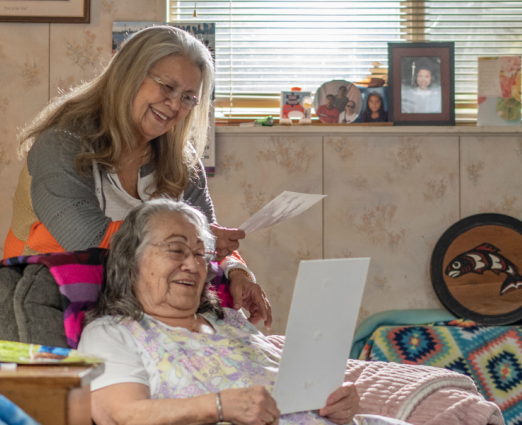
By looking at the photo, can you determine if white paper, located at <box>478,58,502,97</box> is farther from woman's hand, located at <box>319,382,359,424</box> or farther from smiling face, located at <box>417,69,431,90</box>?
woman's hand, located at <box>319,382,359,424</box>

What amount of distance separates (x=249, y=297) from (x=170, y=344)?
1.43 ft

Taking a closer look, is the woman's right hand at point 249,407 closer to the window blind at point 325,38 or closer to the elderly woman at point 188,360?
the elderly woman at point 188,360

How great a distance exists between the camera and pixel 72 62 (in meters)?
2.70

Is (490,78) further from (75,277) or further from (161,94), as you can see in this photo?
(75,277)

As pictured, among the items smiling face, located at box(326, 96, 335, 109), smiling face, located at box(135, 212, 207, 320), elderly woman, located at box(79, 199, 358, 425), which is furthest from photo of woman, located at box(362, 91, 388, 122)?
smiling face, located at box(135, 212, 207, 320)

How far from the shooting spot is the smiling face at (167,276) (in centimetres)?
135

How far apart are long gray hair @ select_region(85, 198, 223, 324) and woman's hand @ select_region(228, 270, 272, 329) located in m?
0.30

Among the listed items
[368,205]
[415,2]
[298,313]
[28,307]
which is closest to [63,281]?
[28,307]

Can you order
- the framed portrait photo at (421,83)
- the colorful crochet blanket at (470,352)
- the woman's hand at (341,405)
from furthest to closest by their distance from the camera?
→ the framed portrait photo at (421,83) → the colorful crochet blanket at (470,352) → the woman's hand at (341,405)

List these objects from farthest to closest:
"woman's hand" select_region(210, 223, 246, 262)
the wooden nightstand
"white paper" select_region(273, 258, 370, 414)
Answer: "woman's hand" select_region(210, 223, 246, 262), "white paper" select_region(273, 258, 370, 414), the wooden nightstand

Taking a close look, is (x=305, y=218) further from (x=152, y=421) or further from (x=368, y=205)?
(x=152, y=421)

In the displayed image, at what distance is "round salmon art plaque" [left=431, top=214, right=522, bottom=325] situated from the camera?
269 centimetres

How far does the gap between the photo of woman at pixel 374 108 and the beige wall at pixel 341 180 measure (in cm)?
10

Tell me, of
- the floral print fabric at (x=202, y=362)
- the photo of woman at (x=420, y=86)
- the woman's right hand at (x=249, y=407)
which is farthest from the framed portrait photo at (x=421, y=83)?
the woman's right hand at (x=249, y=407)
